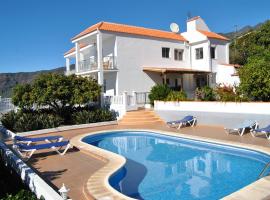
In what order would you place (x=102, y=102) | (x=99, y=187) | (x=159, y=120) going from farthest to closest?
(x=102, y=102)
(x=159, y=120)
(x=99, y=187)

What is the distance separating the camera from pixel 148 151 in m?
15.1

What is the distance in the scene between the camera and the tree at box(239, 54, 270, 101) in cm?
1836

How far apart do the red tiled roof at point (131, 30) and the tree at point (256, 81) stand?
14.2 metres

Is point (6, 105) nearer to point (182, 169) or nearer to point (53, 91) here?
point (53, 91)

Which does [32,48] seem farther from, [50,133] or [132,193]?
[132,193]

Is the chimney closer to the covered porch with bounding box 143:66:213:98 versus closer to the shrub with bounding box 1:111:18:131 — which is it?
the covered porch with bounding box 143:66:213:98

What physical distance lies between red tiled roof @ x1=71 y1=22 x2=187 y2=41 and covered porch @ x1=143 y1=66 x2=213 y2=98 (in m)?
3.94

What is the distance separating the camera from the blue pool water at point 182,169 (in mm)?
9156

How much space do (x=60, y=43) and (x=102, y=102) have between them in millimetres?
24623

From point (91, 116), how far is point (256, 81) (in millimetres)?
13034

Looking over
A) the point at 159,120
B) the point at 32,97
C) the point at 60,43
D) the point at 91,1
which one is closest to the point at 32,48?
the point at 60,43

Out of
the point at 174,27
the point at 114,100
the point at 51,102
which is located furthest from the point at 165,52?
the point at 51,102

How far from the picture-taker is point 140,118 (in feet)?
78.2

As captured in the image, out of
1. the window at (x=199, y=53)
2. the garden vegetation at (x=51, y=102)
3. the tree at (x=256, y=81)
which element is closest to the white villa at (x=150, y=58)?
the window at (x=199, y=53)
